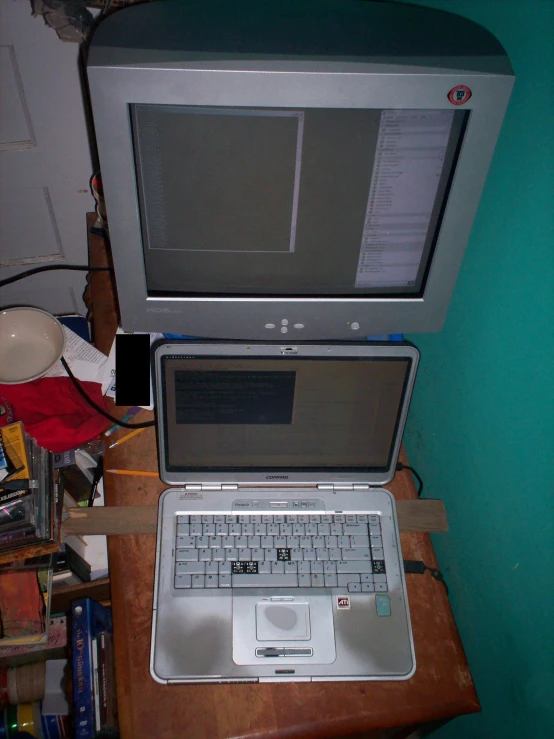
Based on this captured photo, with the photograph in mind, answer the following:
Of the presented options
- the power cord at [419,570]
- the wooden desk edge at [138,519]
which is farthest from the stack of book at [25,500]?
the power cord at [419,570]

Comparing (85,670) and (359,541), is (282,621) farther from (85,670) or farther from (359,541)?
(85,670)

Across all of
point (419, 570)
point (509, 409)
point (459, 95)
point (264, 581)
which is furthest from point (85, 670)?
point (459, 95)

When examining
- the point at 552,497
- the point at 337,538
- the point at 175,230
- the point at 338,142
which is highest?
the point at 338,142

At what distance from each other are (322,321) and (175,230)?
23cm

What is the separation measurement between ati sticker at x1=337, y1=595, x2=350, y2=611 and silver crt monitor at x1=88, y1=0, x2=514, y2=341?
392 millimetres

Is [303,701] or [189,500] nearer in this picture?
[303,701]

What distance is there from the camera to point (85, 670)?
0.97 m

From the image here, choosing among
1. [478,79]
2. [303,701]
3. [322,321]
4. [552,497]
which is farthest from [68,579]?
[478,79]

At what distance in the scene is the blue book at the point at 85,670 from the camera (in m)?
0.96

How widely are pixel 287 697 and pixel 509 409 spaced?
50 centimetres

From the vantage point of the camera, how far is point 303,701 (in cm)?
80

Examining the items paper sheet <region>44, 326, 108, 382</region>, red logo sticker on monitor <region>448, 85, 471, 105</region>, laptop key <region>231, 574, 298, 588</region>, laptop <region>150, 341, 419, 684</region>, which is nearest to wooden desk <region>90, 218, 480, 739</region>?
laptop <region>150, 341, 419, 684</region>

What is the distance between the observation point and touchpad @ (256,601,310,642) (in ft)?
2.68

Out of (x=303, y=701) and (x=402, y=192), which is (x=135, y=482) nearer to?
(x=303, y=701)
